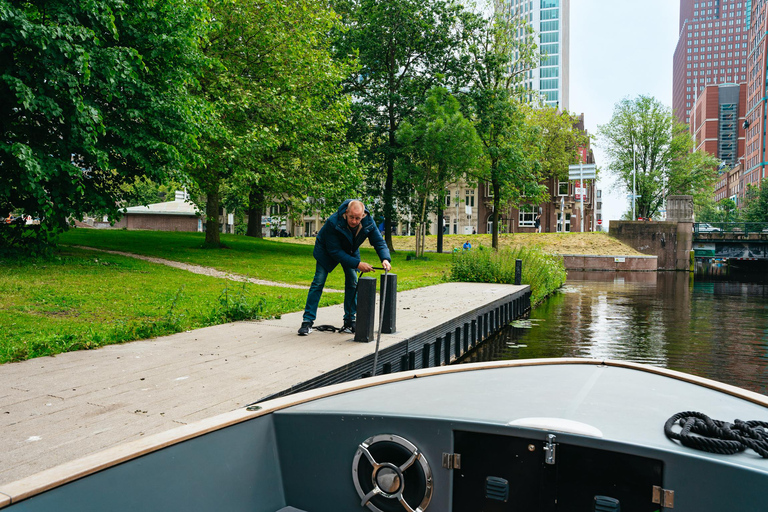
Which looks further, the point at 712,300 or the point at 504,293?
the point at 712,300

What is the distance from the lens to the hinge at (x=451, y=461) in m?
2.37

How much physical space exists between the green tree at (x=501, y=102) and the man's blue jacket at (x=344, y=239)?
91.9ft

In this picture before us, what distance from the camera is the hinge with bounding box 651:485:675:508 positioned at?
2.02 metres

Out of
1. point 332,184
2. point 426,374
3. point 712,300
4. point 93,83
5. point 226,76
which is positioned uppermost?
point 226,76

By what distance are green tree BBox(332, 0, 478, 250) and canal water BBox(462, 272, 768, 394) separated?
1519 centimetres

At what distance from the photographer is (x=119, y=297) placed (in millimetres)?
11555

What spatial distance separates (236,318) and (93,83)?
912 cm

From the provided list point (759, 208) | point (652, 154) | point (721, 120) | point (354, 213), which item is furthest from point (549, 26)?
point (354, 213)

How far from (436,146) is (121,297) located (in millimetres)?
19992

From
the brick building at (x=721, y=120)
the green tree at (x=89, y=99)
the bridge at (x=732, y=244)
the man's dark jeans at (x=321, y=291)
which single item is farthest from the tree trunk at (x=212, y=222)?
the brick building at (x=721, y=120)

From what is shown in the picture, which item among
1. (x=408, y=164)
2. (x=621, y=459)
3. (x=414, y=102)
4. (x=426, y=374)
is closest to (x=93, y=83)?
(x=426, y=374)

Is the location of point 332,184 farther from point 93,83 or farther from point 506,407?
point 506,407

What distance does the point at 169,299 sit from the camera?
450 inches

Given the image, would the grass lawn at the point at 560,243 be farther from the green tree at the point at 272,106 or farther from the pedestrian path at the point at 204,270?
the pedestrian path at the point at 204,270
